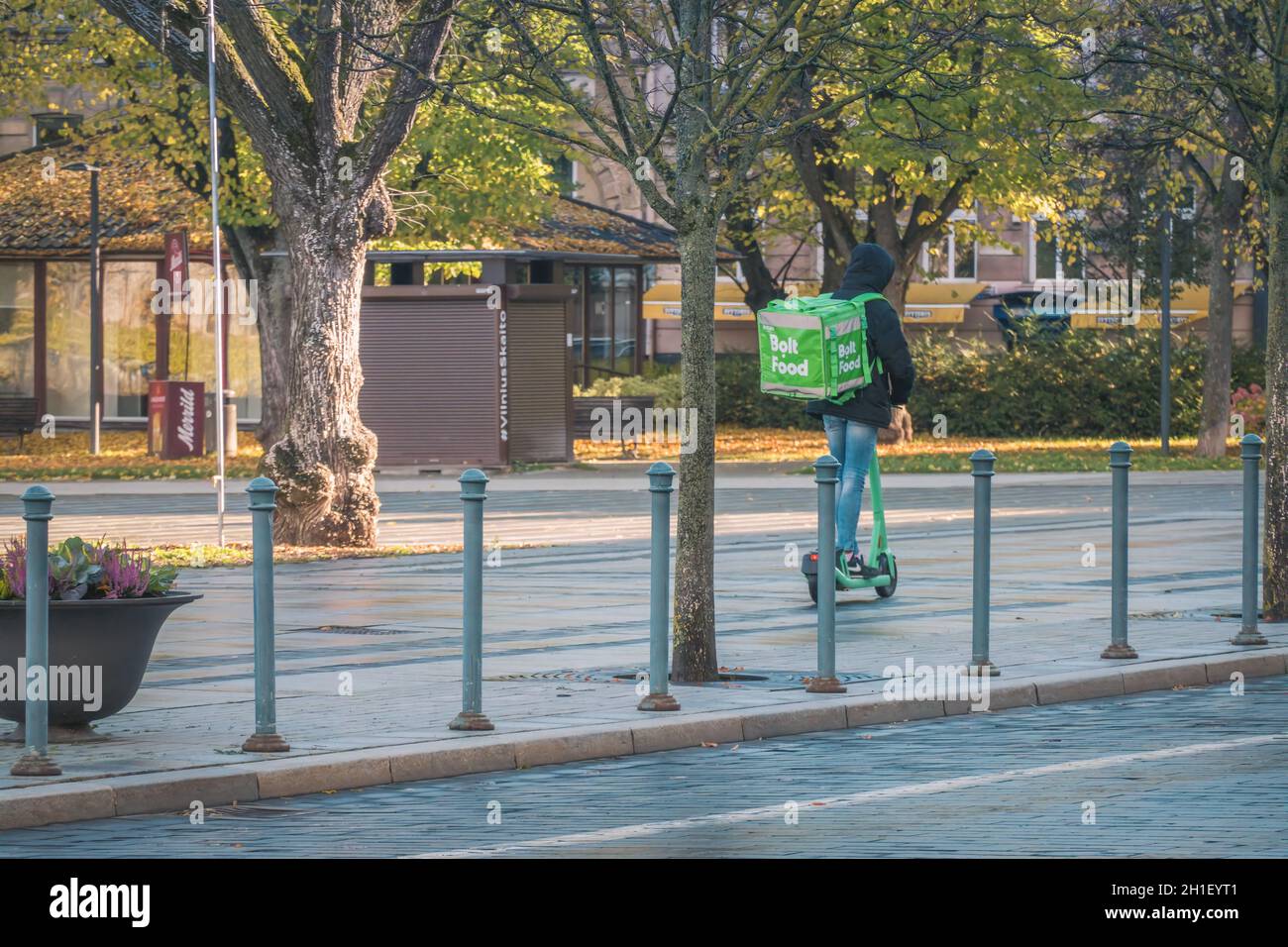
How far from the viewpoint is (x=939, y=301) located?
5016 cm

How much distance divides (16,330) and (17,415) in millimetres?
3395

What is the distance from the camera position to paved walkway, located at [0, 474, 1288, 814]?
33.7ft

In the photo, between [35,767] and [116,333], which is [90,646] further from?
[116,333]

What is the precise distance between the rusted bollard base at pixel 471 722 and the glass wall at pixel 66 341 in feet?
108

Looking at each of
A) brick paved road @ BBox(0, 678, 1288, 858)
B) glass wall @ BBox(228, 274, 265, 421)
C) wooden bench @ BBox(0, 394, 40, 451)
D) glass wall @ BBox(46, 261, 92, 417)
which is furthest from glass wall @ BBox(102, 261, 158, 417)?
brick paved road @ BBox(0, 678, 1288, 858)

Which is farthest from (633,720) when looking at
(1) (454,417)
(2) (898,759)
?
(1) (454,417)

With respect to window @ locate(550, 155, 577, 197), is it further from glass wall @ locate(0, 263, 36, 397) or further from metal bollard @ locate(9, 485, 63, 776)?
metal bollard @ locate(9, 485, 63, 776)

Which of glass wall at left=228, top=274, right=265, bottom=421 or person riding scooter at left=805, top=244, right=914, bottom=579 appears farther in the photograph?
glass wall at left=228, top=274, right=265, bottom=421

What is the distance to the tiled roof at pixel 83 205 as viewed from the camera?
39.9 metres

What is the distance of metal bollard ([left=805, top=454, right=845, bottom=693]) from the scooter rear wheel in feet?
13.2

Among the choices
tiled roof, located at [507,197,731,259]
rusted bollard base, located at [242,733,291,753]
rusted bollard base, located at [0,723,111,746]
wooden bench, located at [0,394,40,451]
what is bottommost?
rusted bollard base, located at [0,723,111,746]

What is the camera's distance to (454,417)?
3023 centimetres

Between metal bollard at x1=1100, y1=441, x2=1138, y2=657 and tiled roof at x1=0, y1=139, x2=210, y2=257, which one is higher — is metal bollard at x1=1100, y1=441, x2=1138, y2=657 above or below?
below

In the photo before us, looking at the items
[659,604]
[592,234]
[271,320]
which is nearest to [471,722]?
[659,604]
